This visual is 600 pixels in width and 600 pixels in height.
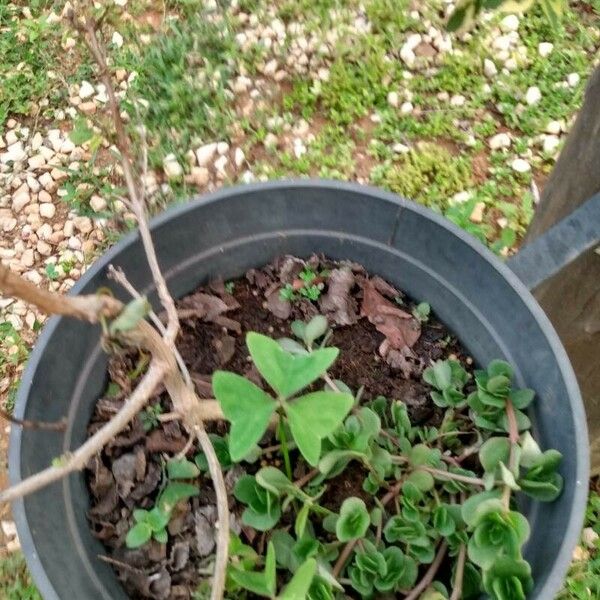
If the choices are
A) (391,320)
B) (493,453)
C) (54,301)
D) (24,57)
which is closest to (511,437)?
(493,453)

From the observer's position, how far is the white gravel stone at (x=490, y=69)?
1.88m

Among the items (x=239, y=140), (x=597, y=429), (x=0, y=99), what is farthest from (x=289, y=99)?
(x=597, y=429)

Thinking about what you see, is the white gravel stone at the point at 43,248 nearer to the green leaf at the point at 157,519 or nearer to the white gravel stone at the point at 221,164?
the white gravel stone at the point at 221,164

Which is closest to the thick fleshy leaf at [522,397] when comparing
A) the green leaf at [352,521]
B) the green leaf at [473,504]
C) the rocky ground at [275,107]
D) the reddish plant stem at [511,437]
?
the reddish plant stem at [511,437]

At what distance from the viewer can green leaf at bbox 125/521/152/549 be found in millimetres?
922

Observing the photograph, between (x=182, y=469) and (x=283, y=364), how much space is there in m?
0.29

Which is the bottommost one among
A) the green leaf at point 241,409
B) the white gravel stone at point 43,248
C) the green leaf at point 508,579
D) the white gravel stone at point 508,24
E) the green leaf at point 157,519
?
the white gravel stone at point 43,248

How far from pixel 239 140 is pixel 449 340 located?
36.7 inches

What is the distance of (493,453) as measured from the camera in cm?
89

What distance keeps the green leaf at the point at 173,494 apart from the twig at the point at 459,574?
13.0 inches

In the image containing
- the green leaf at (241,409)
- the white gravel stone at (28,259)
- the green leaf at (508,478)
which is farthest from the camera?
the white gravel stone at (28,259)

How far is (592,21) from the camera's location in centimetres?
197

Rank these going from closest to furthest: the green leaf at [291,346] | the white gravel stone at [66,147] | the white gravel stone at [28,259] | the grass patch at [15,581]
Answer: the green leaf at [291,346], the grass patch at [15,581], the white gravel stone at [28,259], the white gravel stone at [66,147]

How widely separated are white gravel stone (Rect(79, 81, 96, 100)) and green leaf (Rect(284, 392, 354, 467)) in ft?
4.60
